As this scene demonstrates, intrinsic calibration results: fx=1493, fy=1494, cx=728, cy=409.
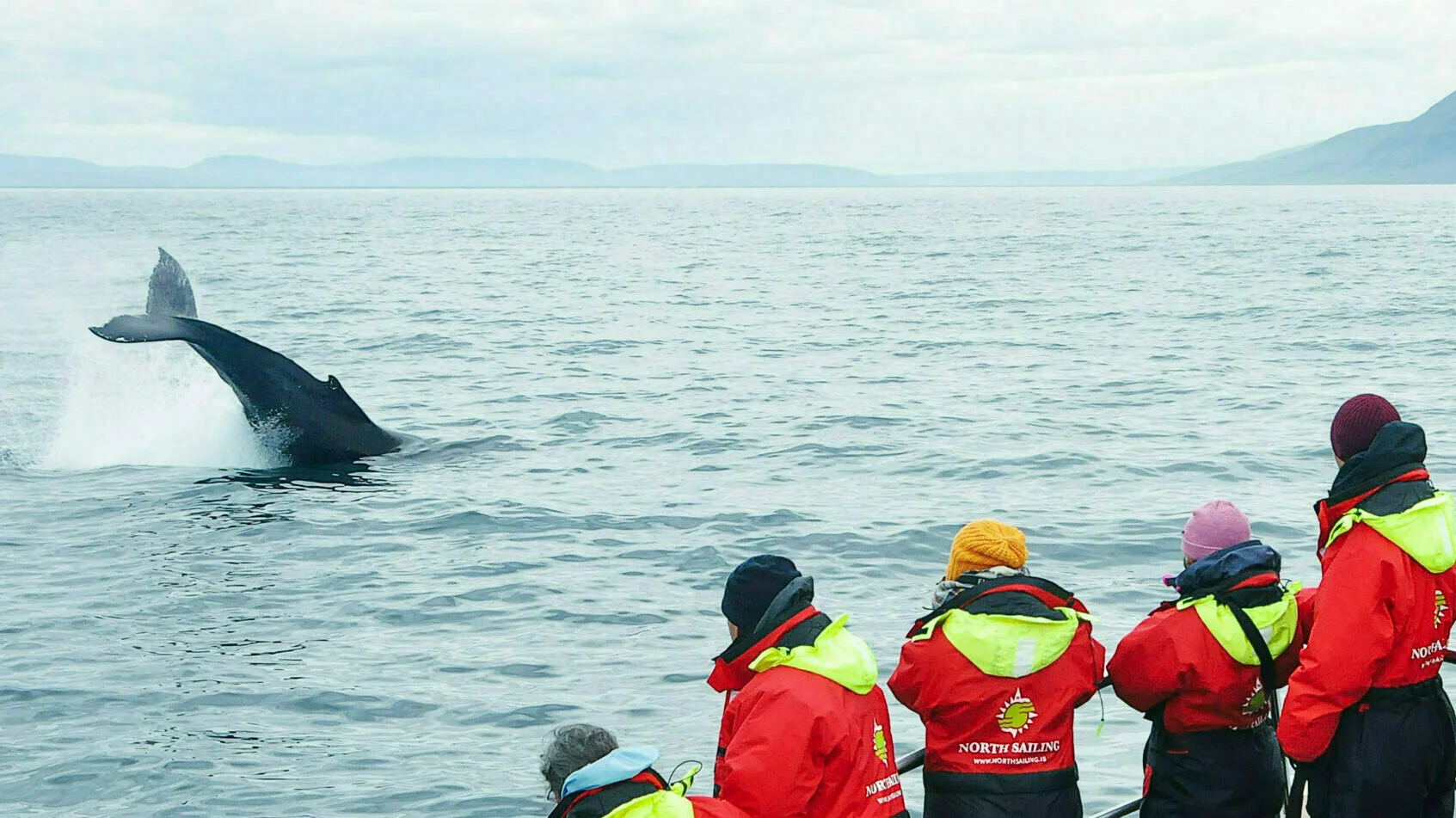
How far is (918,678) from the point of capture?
4.93 meters

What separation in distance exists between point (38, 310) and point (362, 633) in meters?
31.0

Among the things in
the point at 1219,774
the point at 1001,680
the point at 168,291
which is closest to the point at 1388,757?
the point at 1219,774

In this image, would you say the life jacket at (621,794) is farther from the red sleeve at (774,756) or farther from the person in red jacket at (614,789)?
the red sleeve at (774,756)

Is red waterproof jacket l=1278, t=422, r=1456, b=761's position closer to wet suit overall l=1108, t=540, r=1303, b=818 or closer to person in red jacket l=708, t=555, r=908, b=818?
wet suit overall l=1108, t=540, r=1303, b=818

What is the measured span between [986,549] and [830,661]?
747 mm

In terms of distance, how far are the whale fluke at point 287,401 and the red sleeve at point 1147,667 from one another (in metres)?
11.0

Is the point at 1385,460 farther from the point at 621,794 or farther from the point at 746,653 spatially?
the point at 621,794

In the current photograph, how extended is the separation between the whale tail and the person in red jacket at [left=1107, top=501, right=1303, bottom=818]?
38.5 ft

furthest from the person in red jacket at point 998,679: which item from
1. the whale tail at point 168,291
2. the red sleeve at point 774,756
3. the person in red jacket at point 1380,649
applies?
the whale tail at point 168,291

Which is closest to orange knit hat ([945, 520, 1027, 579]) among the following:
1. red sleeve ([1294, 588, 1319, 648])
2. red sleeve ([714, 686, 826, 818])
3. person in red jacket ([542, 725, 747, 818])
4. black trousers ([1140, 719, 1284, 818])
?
red sleeve ([714, 686, 826, 818])

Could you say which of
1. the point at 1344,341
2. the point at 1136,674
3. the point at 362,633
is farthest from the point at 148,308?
the point at 1344,341

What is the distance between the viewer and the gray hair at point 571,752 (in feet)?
13.9

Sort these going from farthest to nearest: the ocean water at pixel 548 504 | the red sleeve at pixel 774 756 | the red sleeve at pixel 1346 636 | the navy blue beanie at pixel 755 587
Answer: the ocean water at pixel 548 504
the red sleeve at pixel 1346 636
the navy blue beanie at pixel 755 587
the red sleeve at pixel 774 756

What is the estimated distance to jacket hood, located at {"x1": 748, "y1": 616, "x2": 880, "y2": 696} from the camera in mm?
4461
